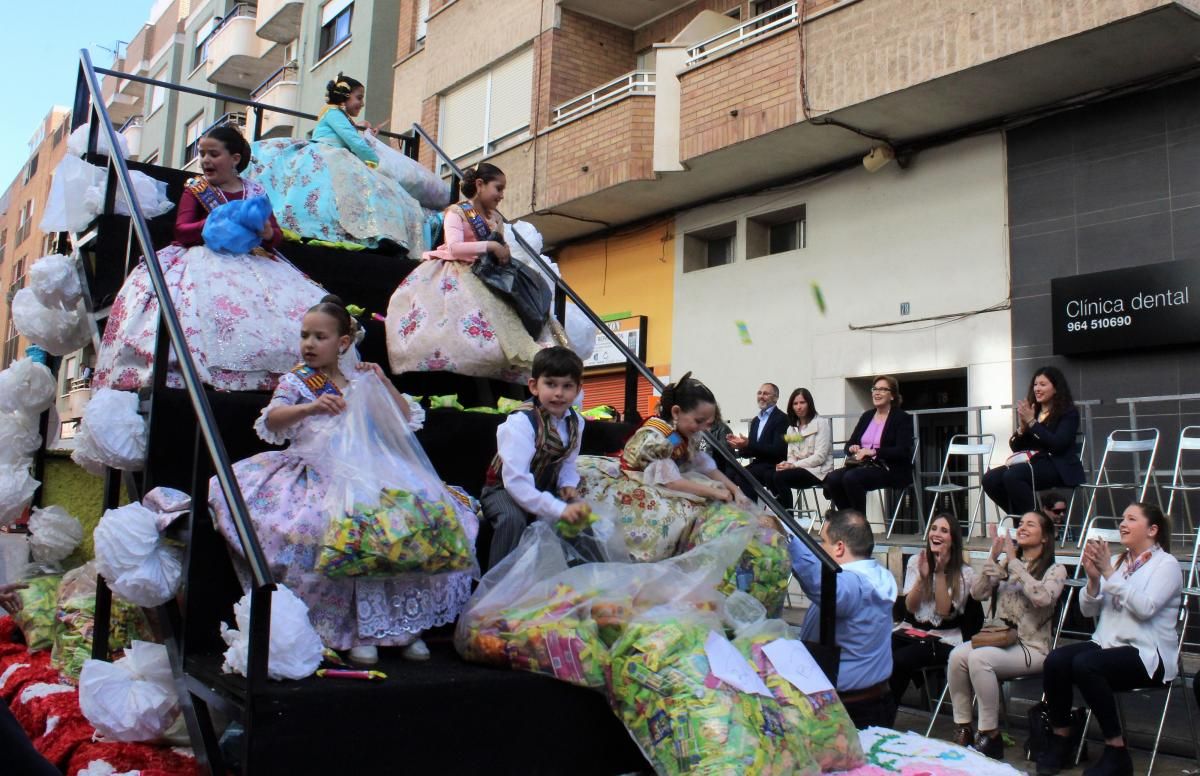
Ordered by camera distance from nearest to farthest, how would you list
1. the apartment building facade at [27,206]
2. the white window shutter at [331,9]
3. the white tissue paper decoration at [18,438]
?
1. the white tissue paper decoration at [18,438]
2. the white window shutter at [331,9]
3. the apartment building facade at [27,206]

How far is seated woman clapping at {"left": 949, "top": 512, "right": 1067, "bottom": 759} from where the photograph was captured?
6.11 meters

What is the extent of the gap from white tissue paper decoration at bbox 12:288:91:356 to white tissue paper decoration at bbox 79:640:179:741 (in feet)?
8.21

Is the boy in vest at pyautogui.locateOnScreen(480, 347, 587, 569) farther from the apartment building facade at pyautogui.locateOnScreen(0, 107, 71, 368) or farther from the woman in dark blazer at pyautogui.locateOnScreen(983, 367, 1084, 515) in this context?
the apartment building facade at pyautogui.locateOnScreen(0, 107, 71, 368)

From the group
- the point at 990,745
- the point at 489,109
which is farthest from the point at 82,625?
the point at 489,109

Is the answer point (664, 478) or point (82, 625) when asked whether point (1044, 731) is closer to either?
point (664, 478)

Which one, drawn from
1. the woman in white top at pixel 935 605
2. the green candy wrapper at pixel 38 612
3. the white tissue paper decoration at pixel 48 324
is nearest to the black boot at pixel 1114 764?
the woman in white top at pixel 935 605

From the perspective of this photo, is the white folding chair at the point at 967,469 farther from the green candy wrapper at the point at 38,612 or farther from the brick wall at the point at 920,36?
the green candy wrapper at the point at 38,612

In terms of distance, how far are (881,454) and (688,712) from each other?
18.4ft

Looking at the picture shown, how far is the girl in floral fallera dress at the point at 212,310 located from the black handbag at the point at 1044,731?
4388mm

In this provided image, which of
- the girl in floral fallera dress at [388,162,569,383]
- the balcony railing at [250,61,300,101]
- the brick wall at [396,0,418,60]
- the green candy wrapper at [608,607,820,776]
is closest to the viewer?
the green candy wrapper at [608,607,820,776]

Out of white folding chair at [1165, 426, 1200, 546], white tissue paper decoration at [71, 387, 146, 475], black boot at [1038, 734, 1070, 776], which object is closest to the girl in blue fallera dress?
white tissue paper decoration at [71, 387, 146, 475]

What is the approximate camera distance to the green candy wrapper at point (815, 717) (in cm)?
361

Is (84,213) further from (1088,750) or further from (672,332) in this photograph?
(672,332)

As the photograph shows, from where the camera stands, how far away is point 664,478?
4.76 meters
